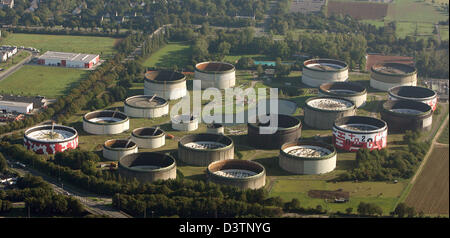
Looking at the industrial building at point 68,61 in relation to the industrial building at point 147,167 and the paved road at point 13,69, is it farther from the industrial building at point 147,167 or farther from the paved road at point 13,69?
the industrial building at point 147,167

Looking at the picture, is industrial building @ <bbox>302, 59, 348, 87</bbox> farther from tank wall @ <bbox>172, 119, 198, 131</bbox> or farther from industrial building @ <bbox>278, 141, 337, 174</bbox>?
industrial building @ <bbox>278, 141, 337, 174</bbox>

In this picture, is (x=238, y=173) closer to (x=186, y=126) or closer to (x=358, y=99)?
(x=186, y=126)

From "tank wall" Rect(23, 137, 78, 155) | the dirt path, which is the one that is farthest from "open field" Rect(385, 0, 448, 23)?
"tank wall" Rect(23, 137, 78, 155)

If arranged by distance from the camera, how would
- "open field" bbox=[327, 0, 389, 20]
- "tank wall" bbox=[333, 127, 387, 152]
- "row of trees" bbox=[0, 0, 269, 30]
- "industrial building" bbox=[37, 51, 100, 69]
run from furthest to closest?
"row of trees" bbox=[0, 0, 269, 30] < "open field" bbox=[327, 0, 389, 20] < "industrial building" bbox=[37, 51, 100, 69] < "tank wall" bbox=[333, 127, 387, 152]

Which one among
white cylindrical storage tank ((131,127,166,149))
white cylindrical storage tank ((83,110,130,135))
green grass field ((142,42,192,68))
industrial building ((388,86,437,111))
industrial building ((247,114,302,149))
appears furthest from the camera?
green grass field ((142,42,192,68))

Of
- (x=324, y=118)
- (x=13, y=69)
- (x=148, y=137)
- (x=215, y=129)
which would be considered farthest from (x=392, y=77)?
(x=13, y=69)

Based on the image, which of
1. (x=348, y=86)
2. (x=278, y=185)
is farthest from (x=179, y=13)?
(x=278, y=185)
